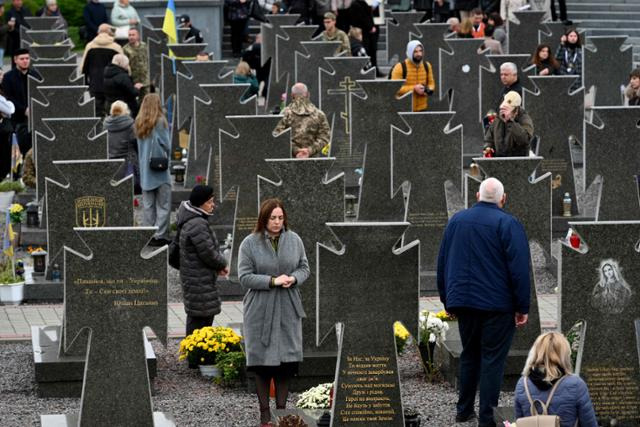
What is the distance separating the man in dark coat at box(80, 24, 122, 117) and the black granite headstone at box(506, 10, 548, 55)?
276 inches

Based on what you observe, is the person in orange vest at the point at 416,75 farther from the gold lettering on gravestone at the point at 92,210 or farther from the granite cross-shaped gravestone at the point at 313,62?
the gold lettering on gravestone at the point at 92,210

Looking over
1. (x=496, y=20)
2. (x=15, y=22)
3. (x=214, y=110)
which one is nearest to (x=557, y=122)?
(x=214, y=110)

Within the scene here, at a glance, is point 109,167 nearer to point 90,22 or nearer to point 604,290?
point 604,290

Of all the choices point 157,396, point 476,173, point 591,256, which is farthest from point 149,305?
point 476,173

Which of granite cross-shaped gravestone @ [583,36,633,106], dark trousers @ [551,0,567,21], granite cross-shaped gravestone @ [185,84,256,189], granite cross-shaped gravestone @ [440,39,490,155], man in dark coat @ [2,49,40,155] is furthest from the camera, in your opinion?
dark trousers @ [551,0,567,21]

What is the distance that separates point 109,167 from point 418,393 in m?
3.77

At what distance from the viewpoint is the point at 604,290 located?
42.9 ft

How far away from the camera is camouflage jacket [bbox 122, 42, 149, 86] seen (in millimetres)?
27906

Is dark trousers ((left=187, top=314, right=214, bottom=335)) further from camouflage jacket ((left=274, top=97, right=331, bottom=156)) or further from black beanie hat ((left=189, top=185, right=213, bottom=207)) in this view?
camouflage jacket ((left=274, top=97, right=331, bottom=156))

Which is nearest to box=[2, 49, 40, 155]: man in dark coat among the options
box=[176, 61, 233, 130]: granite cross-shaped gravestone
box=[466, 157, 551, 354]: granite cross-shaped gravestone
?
box=[176, 61, 233, 130]: granite cross-shaped gravestone

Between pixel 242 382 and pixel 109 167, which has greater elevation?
pixel 109 167

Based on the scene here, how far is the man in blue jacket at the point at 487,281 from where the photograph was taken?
12828mm

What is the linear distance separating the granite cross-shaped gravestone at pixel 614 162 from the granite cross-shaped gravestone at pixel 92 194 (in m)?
6.30

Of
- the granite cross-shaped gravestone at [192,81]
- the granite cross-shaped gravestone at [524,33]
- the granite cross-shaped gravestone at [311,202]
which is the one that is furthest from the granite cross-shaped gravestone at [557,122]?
the granite cross-shaped gravestone at [524,33]
